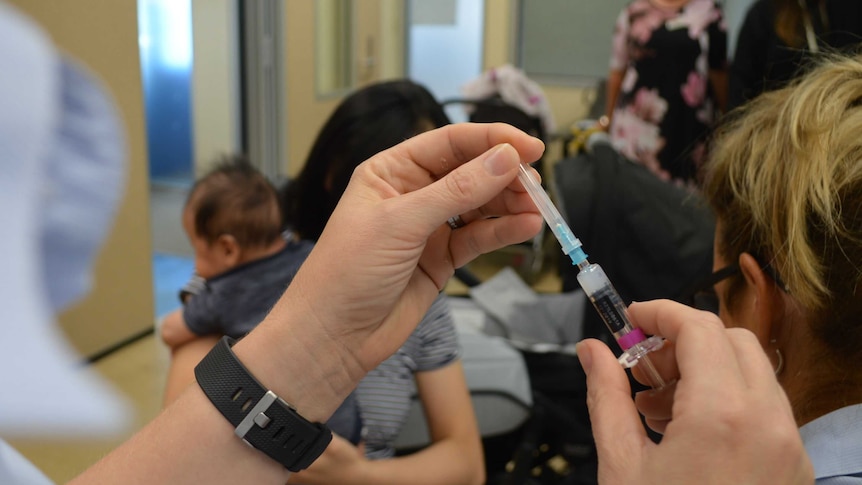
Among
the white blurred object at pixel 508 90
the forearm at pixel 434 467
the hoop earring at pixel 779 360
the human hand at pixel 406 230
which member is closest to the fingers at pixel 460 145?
the human hand at pixel 406 230

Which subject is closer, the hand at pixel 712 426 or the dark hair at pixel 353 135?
the hand at pixel 712 426

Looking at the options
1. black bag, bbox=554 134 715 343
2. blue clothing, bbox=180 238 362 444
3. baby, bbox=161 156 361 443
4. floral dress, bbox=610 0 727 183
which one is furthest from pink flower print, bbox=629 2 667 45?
blue clothing, bbox=180 238 362 444

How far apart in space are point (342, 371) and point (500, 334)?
1162 mm

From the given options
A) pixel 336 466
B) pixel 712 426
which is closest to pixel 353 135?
pixel 336 466

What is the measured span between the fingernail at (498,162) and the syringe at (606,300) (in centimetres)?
3

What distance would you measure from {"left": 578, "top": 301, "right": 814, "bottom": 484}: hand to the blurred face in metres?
0.88

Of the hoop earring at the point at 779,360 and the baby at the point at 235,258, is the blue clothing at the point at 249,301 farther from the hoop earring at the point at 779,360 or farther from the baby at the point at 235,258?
the hoop earring at the point at 779,360

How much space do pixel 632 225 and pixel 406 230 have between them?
3.25ft

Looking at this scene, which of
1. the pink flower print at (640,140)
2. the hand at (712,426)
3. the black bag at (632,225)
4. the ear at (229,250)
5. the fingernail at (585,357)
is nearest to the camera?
the hand at (712,426)

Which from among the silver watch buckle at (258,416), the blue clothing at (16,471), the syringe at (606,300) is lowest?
the blue clothing at (16,471)

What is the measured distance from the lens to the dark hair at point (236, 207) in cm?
126

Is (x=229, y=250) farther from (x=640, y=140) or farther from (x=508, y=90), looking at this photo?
(x=508, y=90)

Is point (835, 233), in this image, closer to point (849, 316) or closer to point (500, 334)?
point (849, 316)

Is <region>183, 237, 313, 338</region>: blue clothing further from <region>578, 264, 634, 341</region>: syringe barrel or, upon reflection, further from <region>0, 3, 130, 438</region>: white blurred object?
<region>578, 264, 634, 341</region>: syringe barrel
